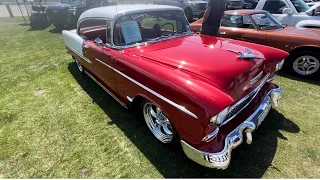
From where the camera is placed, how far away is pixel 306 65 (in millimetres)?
4539

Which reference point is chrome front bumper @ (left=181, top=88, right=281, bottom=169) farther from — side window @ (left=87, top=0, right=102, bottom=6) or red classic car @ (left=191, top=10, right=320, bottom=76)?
side window @ (left=87, top=0, right=102, bottom=6)

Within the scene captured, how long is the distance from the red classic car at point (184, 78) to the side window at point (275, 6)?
4616 millimetres

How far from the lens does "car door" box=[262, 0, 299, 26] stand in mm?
6452

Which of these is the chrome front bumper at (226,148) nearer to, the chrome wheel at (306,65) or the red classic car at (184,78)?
the red classic car at (184,78)

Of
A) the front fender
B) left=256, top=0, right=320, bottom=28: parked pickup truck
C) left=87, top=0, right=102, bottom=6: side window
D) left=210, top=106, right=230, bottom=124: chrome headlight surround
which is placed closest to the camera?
left=210, top=106, right=230, bottom=124: chrome headlight surround

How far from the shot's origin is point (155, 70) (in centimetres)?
231

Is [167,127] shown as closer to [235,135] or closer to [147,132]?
[147,132]

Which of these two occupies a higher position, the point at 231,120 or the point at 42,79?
the point at 231,120

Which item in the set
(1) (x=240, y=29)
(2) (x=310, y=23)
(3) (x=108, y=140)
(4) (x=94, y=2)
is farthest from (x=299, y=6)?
(4) (x=94, y=2)

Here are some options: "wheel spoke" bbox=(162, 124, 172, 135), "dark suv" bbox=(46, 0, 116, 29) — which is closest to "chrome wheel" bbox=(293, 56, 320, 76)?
"wheel spoke" bbox=(162, 124, 172, 135)

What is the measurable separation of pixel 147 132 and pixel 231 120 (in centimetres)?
122

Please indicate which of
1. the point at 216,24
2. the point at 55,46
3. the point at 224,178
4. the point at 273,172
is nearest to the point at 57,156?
the point at 224,178

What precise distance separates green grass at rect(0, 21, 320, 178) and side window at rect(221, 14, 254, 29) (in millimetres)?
1577

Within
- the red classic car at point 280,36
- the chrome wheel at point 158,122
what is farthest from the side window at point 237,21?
the chrome wheel at point 158,122
